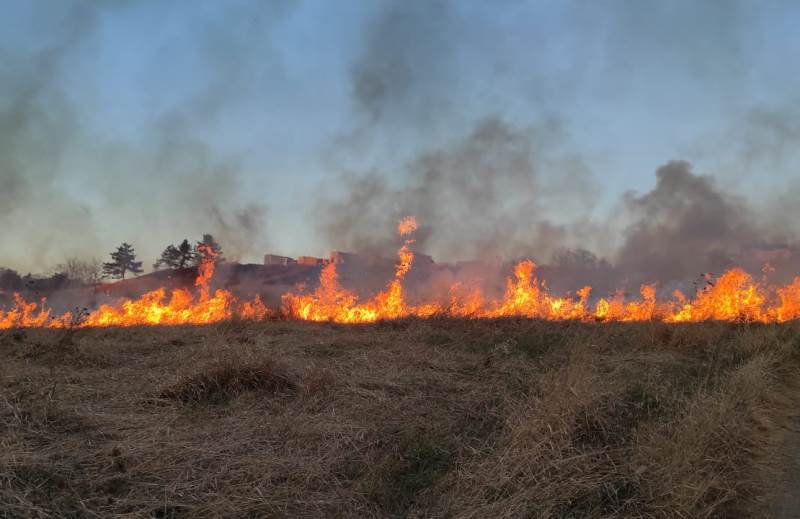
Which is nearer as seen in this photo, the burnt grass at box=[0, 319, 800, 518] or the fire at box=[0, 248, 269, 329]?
the burnt grass at box=[0, 319, 800, 518]

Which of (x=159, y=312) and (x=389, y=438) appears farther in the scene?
(x=159, y=312)

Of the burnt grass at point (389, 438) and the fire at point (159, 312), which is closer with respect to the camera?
the burnt grass at point (389, 438)

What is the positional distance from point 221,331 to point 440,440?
9.78 metres

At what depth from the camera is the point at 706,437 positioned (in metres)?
4.22

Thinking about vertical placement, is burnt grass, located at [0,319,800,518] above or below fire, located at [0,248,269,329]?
below

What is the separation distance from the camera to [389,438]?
491 centimetres

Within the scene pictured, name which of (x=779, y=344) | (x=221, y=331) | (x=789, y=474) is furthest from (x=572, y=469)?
(x=221, y=331)

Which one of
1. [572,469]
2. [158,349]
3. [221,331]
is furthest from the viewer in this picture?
[221,331]

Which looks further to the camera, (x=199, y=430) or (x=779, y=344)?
(x=779, y=344)

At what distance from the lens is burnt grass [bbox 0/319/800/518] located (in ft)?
11.7

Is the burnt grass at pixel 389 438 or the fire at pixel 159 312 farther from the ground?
the fire at pixel 159 312

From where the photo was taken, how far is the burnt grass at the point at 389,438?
356cm

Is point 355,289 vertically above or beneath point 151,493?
above

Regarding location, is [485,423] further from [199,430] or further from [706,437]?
[199,430]
